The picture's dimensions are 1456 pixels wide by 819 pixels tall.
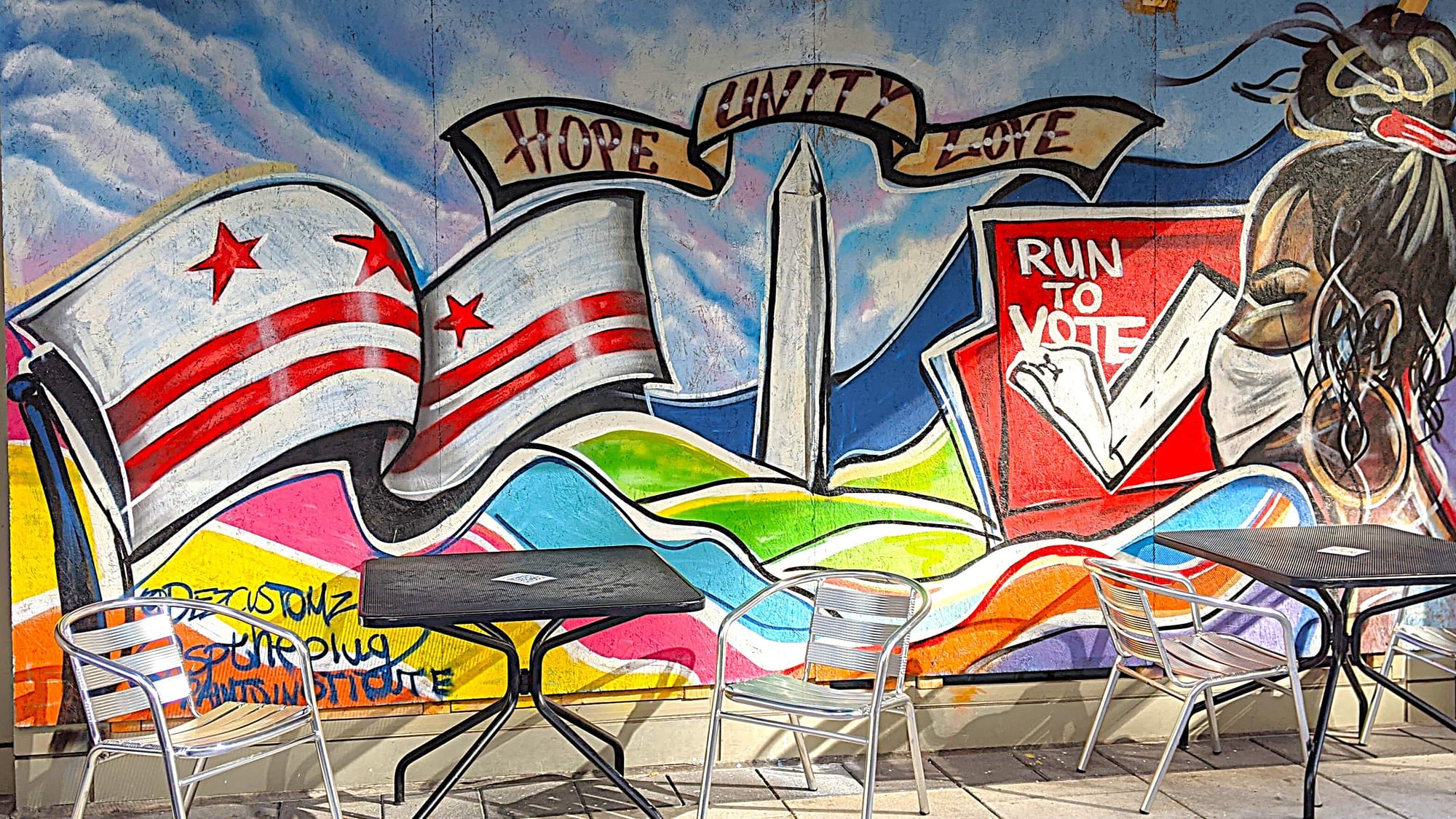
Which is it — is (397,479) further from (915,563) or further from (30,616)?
(915,563)

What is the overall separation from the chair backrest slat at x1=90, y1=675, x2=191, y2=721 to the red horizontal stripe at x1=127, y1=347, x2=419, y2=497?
0.70 metres

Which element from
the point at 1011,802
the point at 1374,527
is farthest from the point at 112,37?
the point at 1374,527

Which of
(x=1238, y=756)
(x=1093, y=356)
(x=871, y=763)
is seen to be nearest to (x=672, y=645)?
(x=871, y=763)

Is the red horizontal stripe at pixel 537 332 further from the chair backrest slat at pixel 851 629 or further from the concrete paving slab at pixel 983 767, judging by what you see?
the concrete paving slab at pixel 983 767

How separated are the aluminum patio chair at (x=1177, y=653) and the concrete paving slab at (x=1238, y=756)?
0.15 feet

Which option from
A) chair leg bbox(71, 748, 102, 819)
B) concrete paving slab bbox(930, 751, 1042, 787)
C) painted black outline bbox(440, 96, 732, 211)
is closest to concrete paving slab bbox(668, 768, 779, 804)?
concrete paving slab bbox(930, 751, 1042, 787)

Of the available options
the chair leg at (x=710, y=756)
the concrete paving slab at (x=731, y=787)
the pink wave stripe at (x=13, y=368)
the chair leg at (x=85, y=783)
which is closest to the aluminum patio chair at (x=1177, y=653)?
the concrete paving slab at (x=731, y=787)

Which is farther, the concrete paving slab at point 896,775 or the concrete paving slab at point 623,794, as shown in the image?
the concrete paving slab at point 896,775

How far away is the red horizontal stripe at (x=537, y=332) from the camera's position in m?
4.37

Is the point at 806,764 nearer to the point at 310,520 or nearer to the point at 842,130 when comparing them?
the point at 310,520

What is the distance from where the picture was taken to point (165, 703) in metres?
3.81

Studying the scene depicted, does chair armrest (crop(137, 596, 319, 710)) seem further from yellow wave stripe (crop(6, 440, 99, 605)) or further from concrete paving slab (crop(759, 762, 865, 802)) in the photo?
concrete paving slab (crop(759, 762, 865, 802))

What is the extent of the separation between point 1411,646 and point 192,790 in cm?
441

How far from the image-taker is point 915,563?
4.71 metres
